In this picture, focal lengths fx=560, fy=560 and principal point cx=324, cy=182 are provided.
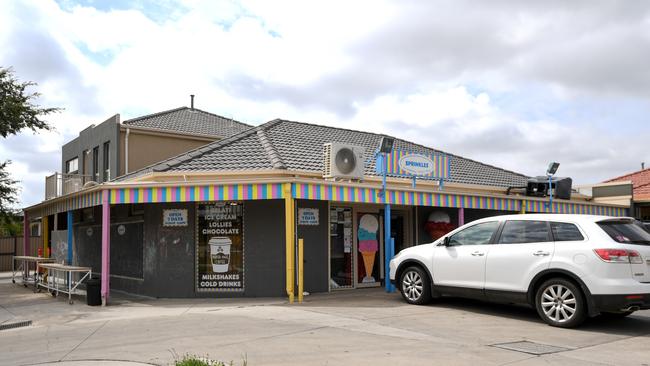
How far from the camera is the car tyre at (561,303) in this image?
8.18 m

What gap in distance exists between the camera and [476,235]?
975cm

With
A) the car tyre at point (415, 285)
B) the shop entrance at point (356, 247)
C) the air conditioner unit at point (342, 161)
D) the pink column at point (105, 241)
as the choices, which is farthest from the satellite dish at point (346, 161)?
the pink column at point (105, 241)

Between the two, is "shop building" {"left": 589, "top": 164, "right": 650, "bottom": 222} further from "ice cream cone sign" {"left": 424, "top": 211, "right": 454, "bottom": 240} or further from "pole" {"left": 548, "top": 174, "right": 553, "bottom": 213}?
"ice cream cone sign" {"left": 424, "top": 211, "right": 454, "bottom": 240}

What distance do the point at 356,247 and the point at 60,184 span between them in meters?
12.4

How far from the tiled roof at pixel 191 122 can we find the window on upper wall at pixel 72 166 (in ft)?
15.1

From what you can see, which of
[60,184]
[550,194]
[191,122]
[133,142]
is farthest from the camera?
[191,122]

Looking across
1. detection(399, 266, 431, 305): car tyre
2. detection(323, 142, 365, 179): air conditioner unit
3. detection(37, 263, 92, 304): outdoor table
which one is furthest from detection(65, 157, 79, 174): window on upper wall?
detection(399, 266, 431, 305): car tyre

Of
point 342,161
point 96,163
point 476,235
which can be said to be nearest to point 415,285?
point 476,235

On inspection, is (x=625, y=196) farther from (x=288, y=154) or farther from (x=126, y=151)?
(x=126, y=151)

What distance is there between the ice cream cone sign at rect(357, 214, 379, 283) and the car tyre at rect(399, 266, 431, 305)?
3441mm

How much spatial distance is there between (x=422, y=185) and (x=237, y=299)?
6602mm

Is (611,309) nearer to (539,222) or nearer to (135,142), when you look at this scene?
(539,222)

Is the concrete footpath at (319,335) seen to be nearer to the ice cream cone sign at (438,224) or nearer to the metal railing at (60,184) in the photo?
the ice cream cone sign at (438,224)

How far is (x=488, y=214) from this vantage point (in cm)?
1722
